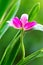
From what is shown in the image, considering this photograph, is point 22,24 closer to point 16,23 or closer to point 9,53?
point 16,23

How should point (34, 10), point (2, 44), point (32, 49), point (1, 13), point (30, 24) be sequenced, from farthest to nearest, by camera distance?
point (32, 49) < point (2, 44) < point (1, 13) < point (34, 10) < point (30, 24)

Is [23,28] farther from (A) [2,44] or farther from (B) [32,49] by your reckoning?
(B) [32,49]

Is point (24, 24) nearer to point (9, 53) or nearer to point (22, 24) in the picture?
Result: point (22, 24)

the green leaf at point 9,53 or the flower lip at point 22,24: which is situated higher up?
the flower lip at point 22,24

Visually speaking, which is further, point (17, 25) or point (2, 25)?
point (2, 25)

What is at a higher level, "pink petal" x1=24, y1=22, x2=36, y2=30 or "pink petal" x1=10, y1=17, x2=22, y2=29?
"pink petal" x1=10, y1=17, x2=22, y2=29

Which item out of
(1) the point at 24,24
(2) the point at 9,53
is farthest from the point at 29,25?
(2) the point at 9,53

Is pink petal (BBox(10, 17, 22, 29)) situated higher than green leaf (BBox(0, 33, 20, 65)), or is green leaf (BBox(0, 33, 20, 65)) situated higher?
pink petal (BBox(10, 17, 22, 29))

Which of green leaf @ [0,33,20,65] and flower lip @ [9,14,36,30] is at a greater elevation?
flower lip @ [9,14,36,30]

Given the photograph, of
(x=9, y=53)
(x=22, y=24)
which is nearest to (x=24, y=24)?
(x=22, y=24)

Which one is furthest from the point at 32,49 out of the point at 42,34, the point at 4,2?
the point at 4,2

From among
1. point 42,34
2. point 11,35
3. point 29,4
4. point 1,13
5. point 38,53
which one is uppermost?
point 29,4
